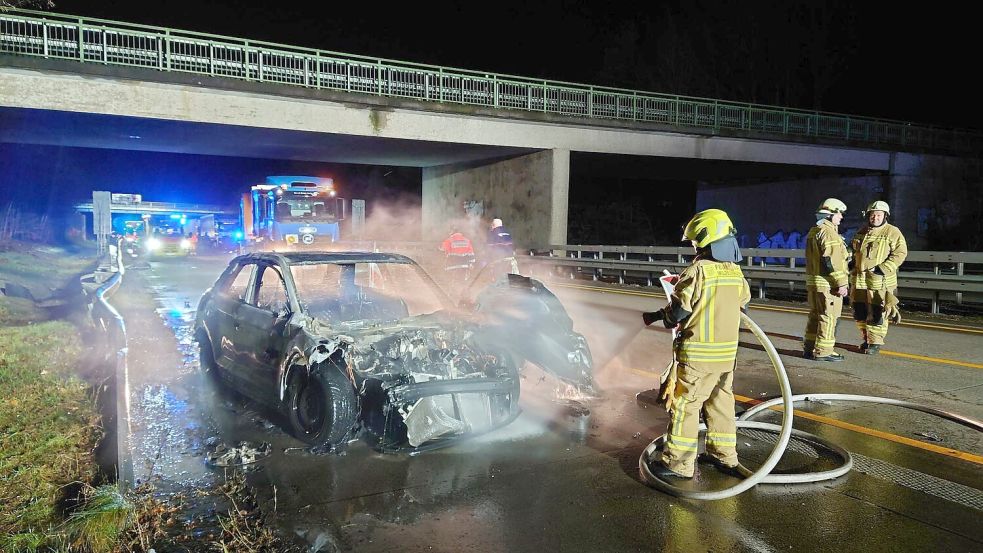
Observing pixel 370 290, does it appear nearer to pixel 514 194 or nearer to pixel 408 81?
pixel 408 81

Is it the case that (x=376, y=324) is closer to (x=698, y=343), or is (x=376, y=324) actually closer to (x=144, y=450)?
(x=144, y=450)

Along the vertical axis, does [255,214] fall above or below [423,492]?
above

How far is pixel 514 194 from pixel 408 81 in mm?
5979

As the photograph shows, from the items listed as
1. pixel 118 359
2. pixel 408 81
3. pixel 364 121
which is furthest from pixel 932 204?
pixel 118 359

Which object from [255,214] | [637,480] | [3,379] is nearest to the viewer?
[637,480]

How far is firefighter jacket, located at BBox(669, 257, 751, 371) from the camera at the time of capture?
4.07m

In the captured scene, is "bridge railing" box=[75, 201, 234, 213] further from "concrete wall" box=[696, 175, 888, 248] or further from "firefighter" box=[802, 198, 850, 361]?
"firefighter" box=[802, 198, 850, 361]

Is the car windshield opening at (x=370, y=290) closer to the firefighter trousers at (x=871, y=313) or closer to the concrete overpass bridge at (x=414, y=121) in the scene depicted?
the firefighter trousers at (x=871, y=313)

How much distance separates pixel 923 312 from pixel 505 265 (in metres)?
8.75

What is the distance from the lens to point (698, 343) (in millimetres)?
4090

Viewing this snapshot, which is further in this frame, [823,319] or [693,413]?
[823,319]

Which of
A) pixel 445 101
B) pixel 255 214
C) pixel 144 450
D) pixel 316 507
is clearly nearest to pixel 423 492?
pixel 316 507

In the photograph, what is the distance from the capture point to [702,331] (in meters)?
4.09

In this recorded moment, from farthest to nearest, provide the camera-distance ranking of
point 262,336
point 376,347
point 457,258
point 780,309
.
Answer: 1. point 780,309
2. point 457,258
3. point 262,336
4. point 376,347
